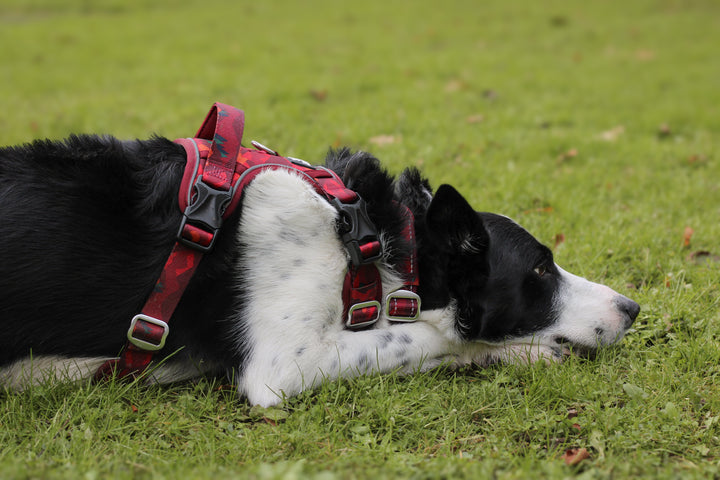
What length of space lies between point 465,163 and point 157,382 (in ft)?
10.8

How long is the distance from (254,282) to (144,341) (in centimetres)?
47

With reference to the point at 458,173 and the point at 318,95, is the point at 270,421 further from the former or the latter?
the point at 318,95

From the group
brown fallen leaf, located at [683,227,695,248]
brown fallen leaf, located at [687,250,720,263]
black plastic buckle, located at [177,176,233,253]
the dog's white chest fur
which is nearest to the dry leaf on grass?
brown fallen leaf, located at [683,227,695,248]

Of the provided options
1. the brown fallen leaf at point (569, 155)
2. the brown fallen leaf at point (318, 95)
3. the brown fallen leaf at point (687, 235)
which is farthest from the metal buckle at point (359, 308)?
the brown fallen leaf at point (318, 95)

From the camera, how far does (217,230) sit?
2295 millimetres

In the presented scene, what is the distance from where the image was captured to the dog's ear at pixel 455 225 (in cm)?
246

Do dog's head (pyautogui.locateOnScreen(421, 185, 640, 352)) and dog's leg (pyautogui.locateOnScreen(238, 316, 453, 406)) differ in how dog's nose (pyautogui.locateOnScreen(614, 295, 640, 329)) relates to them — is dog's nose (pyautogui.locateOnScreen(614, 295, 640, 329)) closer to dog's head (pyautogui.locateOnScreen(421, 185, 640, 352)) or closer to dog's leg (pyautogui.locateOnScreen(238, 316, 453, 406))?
dog's head (pyautogui.locateOnScreen(421, 185, 640, 352))

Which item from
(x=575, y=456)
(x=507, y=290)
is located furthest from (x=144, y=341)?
(x=575, y=456)

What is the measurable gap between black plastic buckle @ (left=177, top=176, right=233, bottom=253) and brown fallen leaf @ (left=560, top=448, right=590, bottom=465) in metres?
1.50

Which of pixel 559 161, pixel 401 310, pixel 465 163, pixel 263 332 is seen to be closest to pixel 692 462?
pixel 401 310

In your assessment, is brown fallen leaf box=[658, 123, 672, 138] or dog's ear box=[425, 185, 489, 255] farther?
brown fallen leaf box=[658, 123, 672, 138]

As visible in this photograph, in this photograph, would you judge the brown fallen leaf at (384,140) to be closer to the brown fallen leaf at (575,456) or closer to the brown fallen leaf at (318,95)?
the brown fallen leaf at (318,95)

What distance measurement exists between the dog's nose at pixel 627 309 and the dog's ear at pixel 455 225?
27.7 inches

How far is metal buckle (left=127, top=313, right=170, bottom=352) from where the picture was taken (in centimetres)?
228
